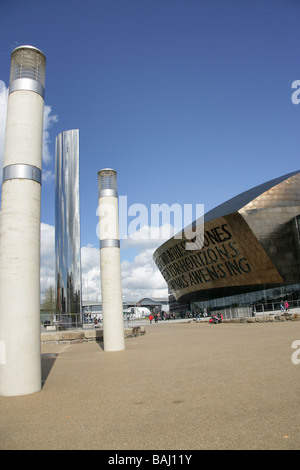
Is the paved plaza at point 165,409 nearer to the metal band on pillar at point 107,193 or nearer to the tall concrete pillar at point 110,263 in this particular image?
the tall concrete pillar at point 110,263

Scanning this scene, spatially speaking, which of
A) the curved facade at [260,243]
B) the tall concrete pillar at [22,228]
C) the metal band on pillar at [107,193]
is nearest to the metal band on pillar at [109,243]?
the metal band on pillar at [107,193]

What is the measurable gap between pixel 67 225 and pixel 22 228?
1825cm

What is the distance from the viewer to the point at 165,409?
5113 millimetres

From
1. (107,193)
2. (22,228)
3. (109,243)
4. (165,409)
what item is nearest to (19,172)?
(22,228)

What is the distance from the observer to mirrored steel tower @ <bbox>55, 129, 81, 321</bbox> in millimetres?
24562

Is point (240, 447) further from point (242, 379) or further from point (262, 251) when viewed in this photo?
point (262, 251)

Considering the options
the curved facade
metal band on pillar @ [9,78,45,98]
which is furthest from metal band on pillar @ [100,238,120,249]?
the curved facade

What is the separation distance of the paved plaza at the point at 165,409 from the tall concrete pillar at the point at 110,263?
6076 mm

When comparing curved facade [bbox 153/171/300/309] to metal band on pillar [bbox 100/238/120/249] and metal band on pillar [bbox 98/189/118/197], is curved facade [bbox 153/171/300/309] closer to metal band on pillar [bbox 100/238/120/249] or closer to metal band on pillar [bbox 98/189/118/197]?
metal band on pillar [bbox 98/189/118/197]

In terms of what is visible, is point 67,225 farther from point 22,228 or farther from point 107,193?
point 22,228

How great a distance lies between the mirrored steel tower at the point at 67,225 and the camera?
24.6 meters

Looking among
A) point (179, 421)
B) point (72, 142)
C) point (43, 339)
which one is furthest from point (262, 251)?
point (179, 421)

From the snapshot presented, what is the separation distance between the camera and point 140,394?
20.4 feet
